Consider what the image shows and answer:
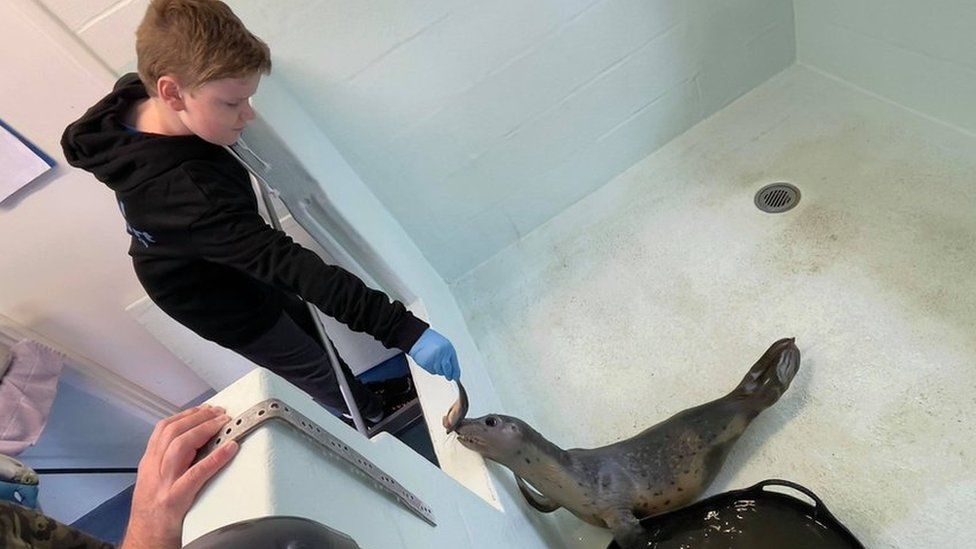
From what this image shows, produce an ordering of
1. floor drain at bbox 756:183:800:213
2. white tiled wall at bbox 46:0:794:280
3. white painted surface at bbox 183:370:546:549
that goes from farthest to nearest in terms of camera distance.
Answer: floor drain at bbox 756:183:800:213
white tiled wall at bbox 46:0:794:280
white painted surface at bbox 183:370:546:549

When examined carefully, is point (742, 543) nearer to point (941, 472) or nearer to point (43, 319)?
point (941, 472)

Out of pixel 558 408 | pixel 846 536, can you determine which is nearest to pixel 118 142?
pixel 558 408

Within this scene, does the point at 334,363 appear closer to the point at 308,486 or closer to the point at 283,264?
the point at 283,264

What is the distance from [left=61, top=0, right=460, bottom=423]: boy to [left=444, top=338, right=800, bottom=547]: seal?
0.57 feet

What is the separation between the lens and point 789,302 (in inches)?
67.5

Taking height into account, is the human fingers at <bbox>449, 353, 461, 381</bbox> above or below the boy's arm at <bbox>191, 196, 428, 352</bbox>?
below

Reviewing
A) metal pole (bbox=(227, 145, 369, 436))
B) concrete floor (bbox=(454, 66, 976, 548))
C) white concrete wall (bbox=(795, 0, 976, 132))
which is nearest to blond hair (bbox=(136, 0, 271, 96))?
metal pole (bbox=(227, 145, 369, 436))

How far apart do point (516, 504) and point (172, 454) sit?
2.74ft

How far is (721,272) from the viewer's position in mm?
1843

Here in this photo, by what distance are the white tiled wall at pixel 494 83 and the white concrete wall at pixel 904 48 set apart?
0.14m

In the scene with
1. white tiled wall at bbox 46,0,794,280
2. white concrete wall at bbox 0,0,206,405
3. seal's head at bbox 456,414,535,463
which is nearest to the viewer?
seal's head at bbox 456,414,535,463

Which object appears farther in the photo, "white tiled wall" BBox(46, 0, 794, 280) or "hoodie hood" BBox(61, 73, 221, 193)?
"white tiled wall" BBox(46, 0, 794, 280)

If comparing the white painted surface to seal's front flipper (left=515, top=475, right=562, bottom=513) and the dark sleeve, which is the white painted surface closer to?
the dark sleeve

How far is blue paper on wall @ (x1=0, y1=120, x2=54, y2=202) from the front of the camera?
1540mm
